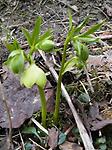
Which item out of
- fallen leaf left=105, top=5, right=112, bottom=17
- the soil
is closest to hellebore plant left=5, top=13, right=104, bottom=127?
the soil

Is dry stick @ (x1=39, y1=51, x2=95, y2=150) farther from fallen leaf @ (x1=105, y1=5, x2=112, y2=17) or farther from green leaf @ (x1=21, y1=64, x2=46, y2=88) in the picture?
fallen leaf @ (x1=105, y1=5, x2=112, y2=17)

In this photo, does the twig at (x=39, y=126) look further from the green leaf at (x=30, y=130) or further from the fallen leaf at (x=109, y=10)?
the fallen leaf at (x=109, y=10)

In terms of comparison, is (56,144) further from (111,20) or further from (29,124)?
(111,20)

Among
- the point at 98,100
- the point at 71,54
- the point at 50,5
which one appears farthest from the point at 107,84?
the point at 50,5

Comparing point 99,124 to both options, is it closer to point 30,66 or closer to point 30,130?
point 30,130

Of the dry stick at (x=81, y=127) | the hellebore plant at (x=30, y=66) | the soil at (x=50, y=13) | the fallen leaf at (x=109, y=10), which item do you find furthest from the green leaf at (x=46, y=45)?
the fallen leaf at (x=109, y=10)

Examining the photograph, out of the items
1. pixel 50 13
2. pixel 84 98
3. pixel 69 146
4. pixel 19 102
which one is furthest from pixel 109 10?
pixel 69 146
